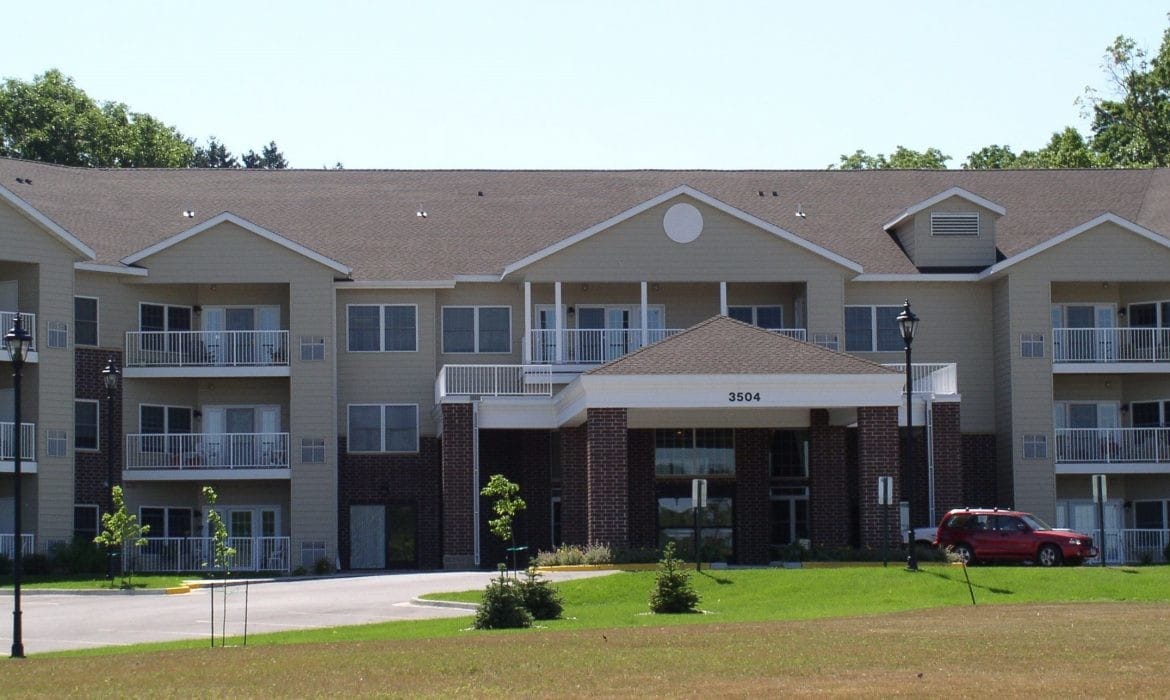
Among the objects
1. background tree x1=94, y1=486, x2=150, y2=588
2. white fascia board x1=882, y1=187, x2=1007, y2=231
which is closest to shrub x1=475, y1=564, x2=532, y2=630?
background tree x1=94, y1=486, x2=150, y2=588

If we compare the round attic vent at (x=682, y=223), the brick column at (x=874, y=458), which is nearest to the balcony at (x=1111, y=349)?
the round attic vent at (x=682, y=223)

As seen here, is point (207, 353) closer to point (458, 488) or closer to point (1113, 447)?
point (458, 488)

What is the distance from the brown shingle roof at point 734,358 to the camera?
134 ft

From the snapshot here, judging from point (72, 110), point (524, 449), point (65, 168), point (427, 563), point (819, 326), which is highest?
point (72, 110)

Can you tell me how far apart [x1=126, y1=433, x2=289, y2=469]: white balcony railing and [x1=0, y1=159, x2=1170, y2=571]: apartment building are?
0.29ft

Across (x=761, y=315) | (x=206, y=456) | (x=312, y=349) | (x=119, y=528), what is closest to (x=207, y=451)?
(x=206, y=456)

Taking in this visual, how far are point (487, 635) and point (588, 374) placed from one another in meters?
14.4

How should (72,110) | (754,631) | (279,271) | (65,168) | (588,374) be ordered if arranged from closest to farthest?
(754,631)
(588,374)
(279,271)
(65,168)
(72,110)

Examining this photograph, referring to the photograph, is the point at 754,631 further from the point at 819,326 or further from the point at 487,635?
the point at 819,326

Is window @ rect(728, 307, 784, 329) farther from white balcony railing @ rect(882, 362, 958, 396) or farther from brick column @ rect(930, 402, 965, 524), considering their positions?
brick column @ rect(930, 402, 965, 524)

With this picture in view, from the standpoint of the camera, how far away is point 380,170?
5975 centimetres

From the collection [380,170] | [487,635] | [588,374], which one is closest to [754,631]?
[487,635]

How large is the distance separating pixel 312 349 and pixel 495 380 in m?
5.25

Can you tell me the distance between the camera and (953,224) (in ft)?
173
